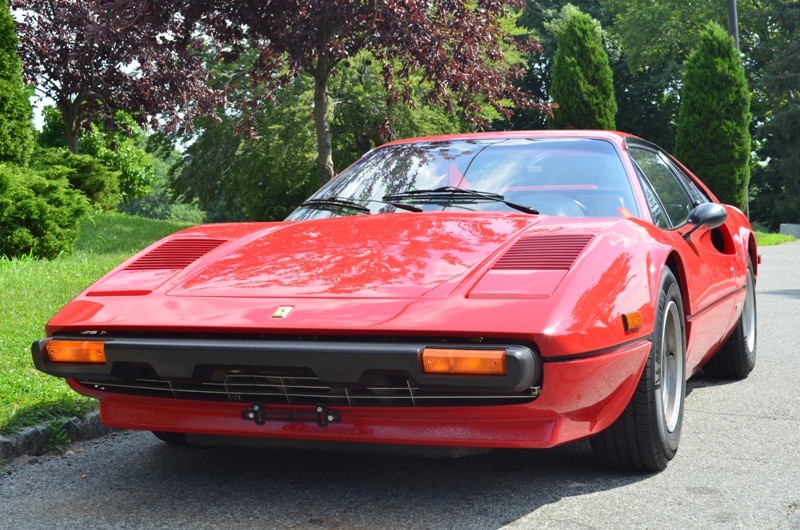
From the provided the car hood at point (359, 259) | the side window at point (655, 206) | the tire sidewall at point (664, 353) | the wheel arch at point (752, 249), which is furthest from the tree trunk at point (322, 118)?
the tire sidewall at point (664, 353)

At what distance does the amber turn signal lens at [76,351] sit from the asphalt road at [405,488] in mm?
503

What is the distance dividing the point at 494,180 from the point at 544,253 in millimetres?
1024

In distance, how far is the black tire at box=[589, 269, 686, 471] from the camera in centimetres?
336

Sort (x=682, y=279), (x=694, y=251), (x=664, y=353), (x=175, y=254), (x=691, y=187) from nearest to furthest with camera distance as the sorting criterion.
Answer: (x=664, y=353) < (x=175, y=254) < (x=682, y=279) < (x=694, y=251) < (x=691, y=187)

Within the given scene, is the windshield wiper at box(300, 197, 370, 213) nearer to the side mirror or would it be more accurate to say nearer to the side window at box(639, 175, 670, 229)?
the side window at box(639, 175, 670, 229)

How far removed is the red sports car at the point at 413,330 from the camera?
9.38 ft

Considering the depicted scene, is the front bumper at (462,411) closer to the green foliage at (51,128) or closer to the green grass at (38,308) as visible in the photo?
the green grass at (38,308)

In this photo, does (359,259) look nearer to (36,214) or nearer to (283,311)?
(283,311)

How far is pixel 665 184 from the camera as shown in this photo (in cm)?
471

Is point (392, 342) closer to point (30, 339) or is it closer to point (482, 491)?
point (482, 491)

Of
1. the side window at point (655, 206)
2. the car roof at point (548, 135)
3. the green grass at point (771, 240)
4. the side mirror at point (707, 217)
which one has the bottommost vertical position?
the green grass at point (771, 240)

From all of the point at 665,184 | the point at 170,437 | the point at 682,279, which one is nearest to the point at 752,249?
the point at 665,184

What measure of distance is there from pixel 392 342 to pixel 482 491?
781 mm

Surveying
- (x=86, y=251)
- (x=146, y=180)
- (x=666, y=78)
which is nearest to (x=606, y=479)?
(x=86, y=251)
